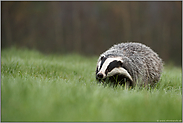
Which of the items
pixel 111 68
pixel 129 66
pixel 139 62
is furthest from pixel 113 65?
pixel 139 62

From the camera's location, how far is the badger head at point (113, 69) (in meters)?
2.80

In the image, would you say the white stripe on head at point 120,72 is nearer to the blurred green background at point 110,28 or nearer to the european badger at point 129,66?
the european badger at point 129,66

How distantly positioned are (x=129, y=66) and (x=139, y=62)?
340 mm

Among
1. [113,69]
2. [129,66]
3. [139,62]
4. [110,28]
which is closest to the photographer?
[113,69]

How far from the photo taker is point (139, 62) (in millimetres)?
3289

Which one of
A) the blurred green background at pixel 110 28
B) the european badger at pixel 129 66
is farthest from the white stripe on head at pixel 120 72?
the blurred green background at pixel 110 28

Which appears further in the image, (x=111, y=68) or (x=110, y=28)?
(x=110, y=28)

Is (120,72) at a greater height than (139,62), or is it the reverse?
(139,62)

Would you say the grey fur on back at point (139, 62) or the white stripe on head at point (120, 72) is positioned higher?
the grey fur on back at point (139, 62)

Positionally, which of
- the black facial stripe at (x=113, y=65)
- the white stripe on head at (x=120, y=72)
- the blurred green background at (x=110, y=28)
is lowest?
the white stripe on head at (x=120, y=72)

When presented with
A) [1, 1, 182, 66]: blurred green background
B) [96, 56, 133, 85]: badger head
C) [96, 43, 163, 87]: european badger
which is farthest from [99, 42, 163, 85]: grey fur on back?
[1, 1, 182, 66]: blurred green background

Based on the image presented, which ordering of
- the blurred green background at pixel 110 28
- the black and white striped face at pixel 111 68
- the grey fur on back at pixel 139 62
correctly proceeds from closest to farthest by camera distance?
the black and white striped face at pixel 111 68 → the grey fur on back at pixel 139 62 → the blurred green background at pixel 110 28

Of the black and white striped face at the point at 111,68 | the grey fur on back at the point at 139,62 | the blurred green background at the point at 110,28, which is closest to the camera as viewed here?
the black and white striped face at the point at 111,68

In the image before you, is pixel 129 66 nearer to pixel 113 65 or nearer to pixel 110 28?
pixel 113 65
